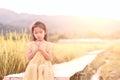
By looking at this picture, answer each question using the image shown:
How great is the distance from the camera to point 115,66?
11172 mm

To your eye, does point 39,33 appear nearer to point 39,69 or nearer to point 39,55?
point 39,55

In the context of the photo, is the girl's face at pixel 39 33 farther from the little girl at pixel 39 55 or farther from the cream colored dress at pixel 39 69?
the cream colored dress at pixel 39 69

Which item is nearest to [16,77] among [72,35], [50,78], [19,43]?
[50,78]

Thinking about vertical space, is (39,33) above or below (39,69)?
above

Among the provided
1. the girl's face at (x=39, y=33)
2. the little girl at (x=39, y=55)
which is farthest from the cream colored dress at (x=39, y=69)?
the girl's face at (x=39, y=33)

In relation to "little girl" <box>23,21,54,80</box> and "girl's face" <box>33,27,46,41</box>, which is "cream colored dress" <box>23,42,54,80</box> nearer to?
"little girl" <box>23,21,54,80</box>

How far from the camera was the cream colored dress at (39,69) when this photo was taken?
20.5 ft

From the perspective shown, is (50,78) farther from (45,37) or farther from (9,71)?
(9,71)

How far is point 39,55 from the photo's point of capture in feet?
20.6

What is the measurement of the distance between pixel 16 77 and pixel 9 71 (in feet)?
4.07

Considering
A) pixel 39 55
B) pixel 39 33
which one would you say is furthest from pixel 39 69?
pixel 39 33

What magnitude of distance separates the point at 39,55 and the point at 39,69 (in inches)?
6.8

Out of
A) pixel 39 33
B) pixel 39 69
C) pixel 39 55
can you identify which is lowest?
pixel 39 69

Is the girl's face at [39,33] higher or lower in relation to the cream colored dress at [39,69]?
higher
